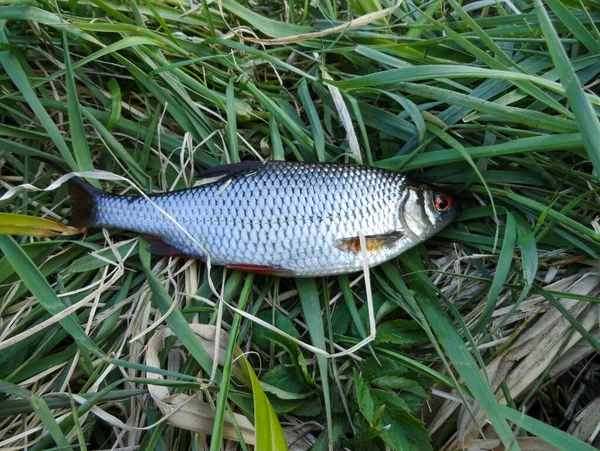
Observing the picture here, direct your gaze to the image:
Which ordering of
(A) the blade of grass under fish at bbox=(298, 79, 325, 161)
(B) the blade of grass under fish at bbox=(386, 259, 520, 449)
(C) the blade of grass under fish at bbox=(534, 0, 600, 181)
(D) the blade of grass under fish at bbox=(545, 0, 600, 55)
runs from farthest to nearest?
1. (A) the blade of grass under fish at bbox=(298, 79, 325, 161)
2. (D) the blade of grass under fish at bbox=(545, 0, 600, 55)
3. (B) the blade of grass under fish at bbox=(386, 259, 520, 449)
4. (C) the blade of grass under fish at bbox=(534, 0, 600, 181)

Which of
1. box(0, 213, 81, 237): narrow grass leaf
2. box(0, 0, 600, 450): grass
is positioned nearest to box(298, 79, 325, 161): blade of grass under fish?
box(0, 0, 600, 450): grass

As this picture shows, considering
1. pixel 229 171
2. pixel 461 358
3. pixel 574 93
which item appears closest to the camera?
pixel 574 93

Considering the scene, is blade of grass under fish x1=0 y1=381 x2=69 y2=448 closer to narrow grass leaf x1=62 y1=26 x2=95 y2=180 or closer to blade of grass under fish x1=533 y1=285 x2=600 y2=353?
narrow grass leaf x1=62 y1=26 x2=95 y2=180

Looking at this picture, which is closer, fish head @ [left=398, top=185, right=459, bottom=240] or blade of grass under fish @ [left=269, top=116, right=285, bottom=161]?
fish head @ [left=398, top=185, right=459, bottom=240]

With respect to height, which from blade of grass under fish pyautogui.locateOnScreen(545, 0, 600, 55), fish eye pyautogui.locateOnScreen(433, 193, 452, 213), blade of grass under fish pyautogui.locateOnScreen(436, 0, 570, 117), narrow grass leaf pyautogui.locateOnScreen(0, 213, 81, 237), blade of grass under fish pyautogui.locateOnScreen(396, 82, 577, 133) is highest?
blade of grass under fish pyautogui.locateOnScreen(545, 0, 600, 55)

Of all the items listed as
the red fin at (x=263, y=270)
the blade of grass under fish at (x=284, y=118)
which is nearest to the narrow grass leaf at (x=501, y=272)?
the red fin at (x=263, y=270)

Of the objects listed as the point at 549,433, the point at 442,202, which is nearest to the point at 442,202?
the point at 442,202

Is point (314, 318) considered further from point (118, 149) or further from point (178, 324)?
point (118, 149)
